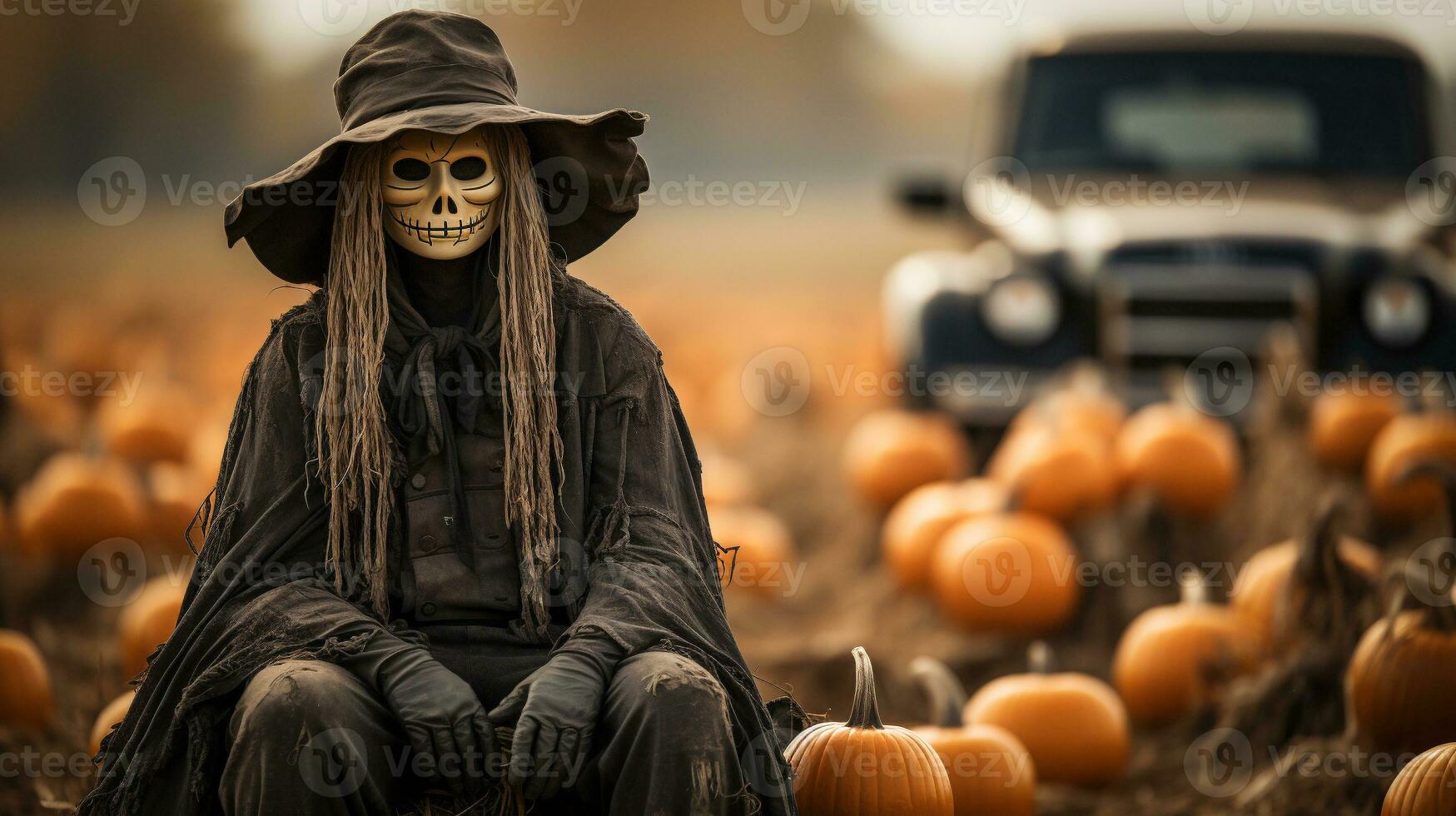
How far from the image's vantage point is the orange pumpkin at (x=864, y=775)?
3.16m

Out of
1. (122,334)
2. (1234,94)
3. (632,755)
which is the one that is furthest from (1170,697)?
(122,334)

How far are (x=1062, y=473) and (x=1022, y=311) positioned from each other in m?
1.29

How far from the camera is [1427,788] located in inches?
130

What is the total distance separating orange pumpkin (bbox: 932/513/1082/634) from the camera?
19.2 feet

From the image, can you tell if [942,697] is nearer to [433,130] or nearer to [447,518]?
[447,518]

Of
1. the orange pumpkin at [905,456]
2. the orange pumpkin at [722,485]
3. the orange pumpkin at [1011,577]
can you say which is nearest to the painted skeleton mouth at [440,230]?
the orange pumpkin at [1011,577]

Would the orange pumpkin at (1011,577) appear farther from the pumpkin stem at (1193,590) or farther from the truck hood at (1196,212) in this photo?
the truck hood at (1196,212)

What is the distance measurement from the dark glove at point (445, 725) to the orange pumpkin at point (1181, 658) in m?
2.99

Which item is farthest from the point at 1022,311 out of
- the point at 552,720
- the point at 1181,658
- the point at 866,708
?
the point at 552,720

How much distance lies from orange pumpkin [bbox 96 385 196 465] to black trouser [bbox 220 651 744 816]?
5375 millimetres

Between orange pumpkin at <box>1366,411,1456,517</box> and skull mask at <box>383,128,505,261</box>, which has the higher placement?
skull mask at <box>383,128,505,261</box>

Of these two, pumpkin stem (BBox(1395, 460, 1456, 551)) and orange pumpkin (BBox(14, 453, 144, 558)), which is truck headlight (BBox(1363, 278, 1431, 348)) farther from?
orange pumpkin (BBox(14, 453, 144, 558))

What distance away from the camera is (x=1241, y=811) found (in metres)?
3.97

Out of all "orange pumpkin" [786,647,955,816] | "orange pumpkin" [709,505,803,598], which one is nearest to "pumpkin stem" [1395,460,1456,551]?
"orange pumpkin" [786,647,955,816]
